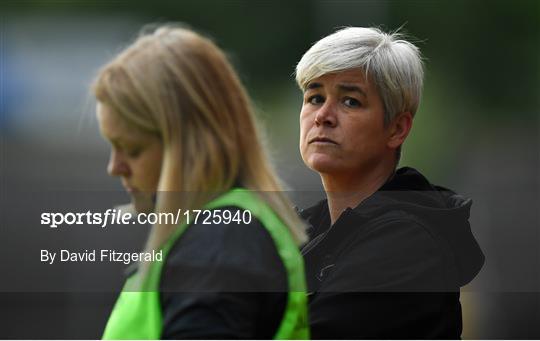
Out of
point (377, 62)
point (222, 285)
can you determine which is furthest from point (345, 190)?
point (222, 285)

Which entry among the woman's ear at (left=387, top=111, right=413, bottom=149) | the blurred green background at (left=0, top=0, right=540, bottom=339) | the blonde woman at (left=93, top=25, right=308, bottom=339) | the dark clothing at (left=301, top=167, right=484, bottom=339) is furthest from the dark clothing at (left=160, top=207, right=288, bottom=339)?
the woman's ear at (left=387, top=111, right=413, bottom=149)

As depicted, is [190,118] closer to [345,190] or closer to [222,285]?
[222,285]

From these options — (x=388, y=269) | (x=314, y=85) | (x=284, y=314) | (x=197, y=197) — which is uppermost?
(x=314, y=85)

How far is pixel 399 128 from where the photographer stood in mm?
2379

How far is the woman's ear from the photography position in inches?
93.0

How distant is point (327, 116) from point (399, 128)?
0.24 meters

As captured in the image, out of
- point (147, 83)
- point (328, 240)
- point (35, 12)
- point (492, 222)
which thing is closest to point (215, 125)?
point (147, 83)

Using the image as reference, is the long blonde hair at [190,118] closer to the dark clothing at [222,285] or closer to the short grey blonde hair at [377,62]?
Answer: the dark clothing at [222,285]

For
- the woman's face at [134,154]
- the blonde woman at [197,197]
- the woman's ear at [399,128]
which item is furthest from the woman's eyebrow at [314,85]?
the woman's face at [134,154]

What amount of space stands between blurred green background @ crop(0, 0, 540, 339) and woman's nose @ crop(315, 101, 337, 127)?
0.13 meters

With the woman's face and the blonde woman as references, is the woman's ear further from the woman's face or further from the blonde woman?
the woman's face

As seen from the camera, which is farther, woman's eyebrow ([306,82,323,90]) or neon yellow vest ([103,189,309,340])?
woman's eyebrow ([306,82,323,90])

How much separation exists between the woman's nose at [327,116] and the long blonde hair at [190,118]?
64 cm

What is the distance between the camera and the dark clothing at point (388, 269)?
6.76 feet
